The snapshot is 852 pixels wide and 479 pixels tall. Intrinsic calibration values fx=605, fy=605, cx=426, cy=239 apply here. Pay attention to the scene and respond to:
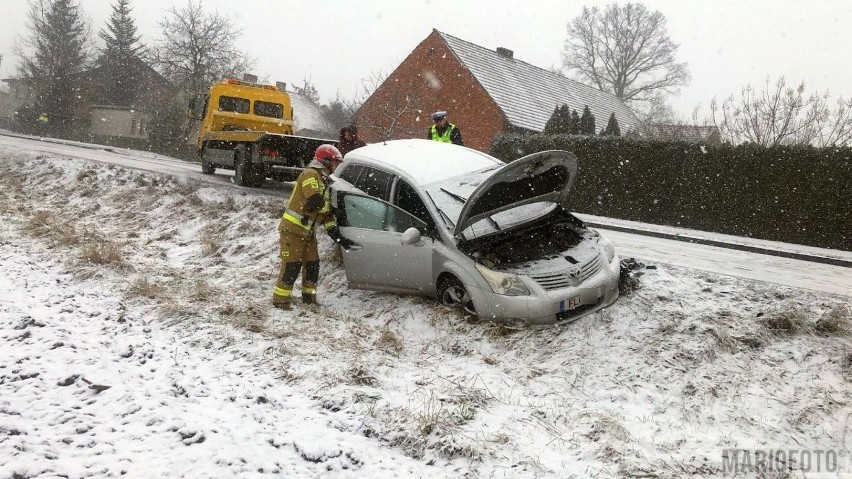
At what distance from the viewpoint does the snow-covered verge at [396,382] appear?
3998 mm

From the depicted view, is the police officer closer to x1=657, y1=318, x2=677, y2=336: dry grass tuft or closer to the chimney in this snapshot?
x1=657, y1=318, x2=677, y2=336: dry grass tuft

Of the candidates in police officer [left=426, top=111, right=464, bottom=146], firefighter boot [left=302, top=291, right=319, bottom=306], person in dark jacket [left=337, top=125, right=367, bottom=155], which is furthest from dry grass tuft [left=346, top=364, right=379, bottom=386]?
person in dark jacket [left=337, top=125, right=367, bottom=155]

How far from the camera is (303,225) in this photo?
6973mm

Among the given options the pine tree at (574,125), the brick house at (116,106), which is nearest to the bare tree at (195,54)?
the brick house at (116,106)

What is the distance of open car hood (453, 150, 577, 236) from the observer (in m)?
5.75

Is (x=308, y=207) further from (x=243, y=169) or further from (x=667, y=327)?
(x=243, y=169)

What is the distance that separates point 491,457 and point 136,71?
166 feet

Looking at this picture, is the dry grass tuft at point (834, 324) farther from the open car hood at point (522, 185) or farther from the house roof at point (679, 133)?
the house roof at point (679, 133)

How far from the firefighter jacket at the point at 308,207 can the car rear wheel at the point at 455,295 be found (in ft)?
5.15

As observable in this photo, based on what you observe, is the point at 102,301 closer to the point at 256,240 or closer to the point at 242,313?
the point at 242,313

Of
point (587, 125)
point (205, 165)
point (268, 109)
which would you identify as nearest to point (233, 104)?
point (268, 109)

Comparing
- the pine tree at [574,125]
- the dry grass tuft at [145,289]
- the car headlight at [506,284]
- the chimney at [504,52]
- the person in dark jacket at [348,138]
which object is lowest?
the dry grass tuft at [145,289]

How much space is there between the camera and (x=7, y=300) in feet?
21.9

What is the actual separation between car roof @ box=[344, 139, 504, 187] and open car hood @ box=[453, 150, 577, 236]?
0.62 meters
